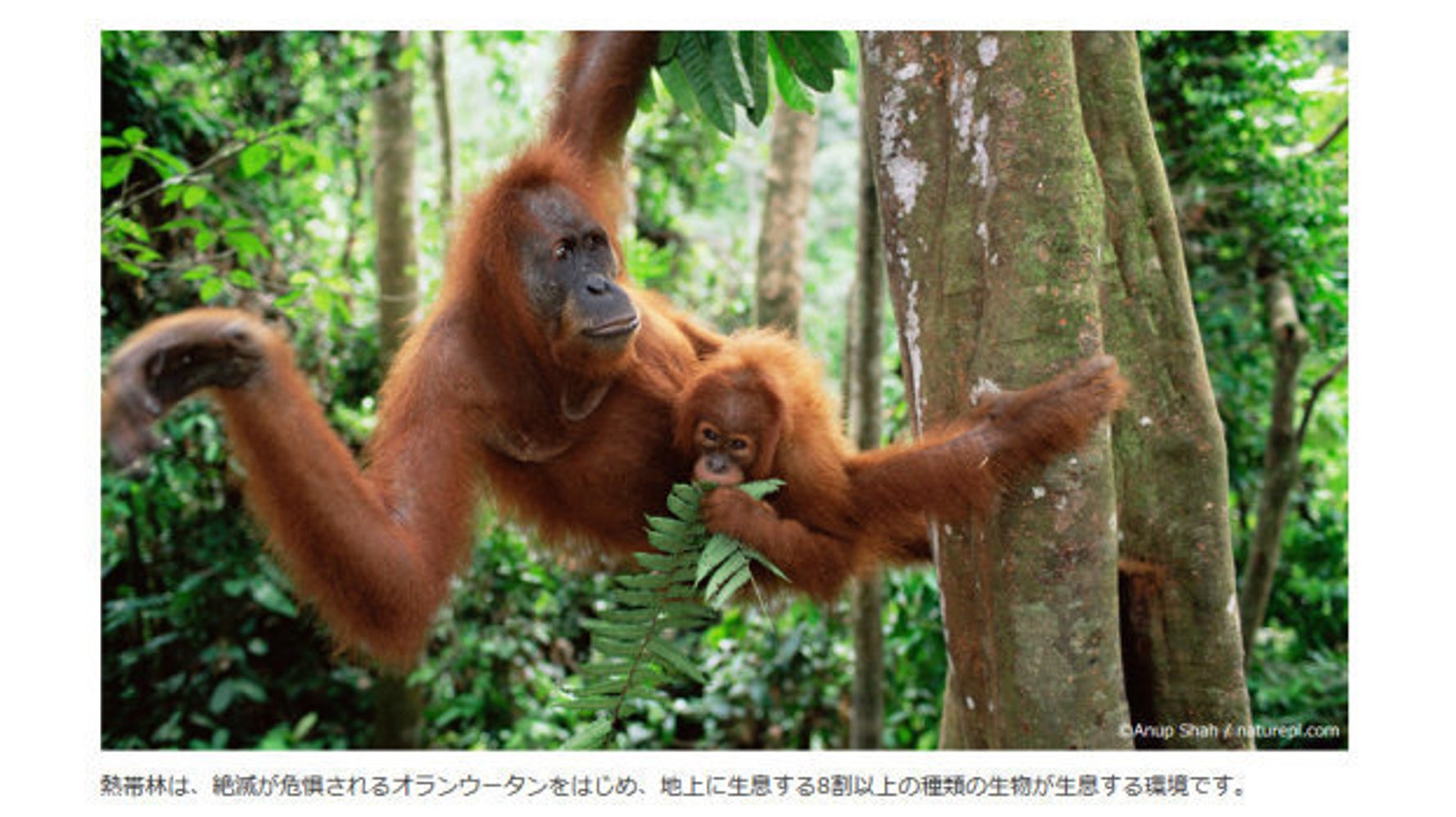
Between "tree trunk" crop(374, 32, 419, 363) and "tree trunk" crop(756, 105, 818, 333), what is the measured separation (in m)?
1.55

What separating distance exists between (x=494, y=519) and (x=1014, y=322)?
97.6 inches

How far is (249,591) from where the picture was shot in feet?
14.3

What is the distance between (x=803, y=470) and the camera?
2250 millimetres

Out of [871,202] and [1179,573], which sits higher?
[871,202]

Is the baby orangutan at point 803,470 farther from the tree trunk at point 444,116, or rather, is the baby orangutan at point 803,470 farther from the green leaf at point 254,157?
the tree trunk at point 444,116

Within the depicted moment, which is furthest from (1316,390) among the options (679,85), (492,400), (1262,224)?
(492,400)

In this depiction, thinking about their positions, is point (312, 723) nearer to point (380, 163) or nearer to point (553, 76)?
point (380, 163)

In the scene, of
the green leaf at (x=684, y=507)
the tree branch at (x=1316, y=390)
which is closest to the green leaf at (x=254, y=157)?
the green leaf at (x=684, y=507)

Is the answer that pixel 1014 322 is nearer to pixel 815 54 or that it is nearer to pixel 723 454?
pixel 723 454

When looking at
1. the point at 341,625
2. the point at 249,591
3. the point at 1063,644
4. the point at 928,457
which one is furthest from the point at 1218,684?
the point at 249,591

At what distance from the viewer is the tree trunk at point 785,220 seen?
12.9 ft

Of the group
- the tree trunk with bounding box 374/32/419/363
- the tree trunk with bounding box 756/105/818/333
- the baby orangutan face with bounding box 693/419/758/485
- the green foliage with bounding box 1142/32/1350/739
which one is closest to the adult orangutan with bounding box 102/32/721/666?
the baby orangutan face with bounding box 693/419/758/485

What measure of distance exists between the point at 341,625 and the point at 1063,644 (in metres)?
1.23

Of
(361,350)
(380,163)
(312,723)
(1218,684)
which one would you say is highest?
(380,163)
